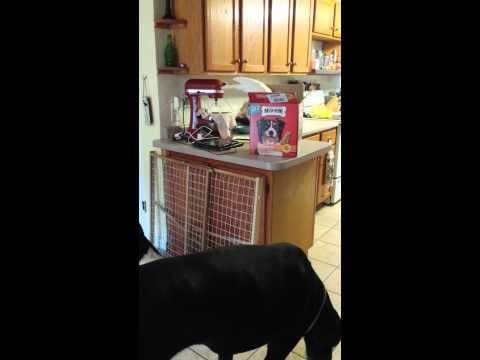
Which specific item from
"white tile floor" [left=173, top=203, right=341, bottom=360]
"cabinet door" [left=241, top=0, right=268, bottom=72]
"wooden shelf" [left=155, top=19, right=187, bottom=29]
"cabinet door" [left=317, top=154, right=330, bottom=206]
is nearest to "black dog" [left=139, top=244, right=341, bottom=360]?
"white tile floor" [left=173, top=203, right=341, bottom=360]

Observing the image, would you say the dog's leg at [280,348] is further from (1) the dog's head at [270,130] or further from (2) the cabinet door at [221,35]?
(2) the cabinet door at [221,35]

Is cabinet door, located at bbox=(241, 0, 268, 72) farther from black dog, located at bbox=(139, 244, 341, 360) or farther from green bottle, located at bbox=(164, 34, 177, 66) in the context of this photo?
black dog, located at bbox=(139, 244, 341, 360)

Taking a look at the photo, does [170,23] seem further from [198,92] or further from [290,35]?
[290,35]

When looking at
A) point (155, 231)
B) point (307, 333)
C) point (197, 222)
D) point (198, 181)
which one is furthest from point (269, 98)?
point (155, 231)

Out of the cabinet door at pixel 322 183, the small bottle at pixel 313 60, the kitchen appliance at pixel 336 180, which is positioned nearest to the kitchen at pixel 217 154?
the cabinet door at pixel 322 183

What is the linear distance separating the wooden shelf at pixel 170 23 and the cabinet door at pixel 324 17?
1.73 m

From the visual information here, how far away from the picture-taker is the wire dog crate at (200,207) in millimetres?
1998

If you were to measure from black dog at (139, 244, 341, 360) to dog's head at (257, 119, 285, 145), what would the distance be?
0.92 metres

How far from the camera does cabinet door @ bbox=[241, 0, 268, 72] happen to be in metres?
2.40

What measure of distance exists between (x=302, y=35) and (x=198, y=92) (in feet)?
4.99
